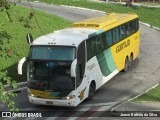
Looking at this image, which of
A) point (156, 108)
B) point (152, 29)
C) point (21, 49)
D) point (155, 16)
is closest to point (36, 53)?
point (156, 108)

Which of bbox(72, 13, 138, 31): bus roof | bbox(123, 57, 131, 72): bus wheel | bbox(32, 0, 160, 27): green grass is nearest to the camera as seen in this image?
bbox(72, 13, 138, 31): bus roof

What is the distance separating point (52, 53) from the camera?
14734 millimetres

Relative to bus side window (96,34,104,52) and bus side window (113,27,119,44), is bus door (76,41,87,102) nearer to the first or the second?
bus side window (96,34,104,52)

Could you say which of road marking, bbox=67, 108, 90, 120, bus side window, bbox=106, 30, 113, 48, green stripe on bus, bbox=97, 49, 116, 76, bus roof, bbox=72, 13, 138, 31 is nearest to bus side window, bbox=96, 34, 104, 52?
green stripe on bus, bbox=97, 49, 116, 76

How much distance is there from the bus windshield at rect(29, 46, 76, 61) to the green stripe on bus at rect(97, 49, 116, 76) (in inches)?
113

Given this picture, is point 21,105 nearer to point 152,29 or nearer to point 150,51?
point 150,51

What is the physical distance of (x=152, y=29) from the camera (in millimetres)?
34656

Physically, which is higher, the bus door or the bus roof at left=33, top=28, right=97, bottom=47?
the bus roof at left=33, top=28, right=97, bottom=47

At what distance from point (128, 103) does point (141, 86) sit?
3.35 meters

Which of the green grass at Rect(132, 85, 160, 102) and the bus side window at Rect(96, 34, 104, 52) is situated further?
the bus side window at Rect(96, 34, 104, 52)

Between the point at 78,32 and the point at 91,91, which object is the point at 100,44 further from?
the point at 91,91

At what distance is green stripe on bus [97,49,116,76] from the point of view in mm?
17516

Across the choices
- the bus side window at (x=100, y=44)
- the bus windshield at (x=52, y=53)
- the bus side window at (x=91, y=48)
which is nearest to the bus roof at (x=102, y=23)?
the bus side window at (x=100, y=44)

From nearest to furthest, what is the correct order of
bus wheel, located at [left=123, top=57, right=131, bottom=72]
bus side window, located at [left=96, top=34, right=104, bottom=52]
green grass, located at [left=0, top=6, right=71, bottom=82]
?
1. bus side window, located at [left=96, top=34, right=104, bottom=52]
2. green grass, located at [left=0, top=6, right=71, bottom=82]
3. bus wheel, located at [left=123, top=57, right=131, bottom=72]
